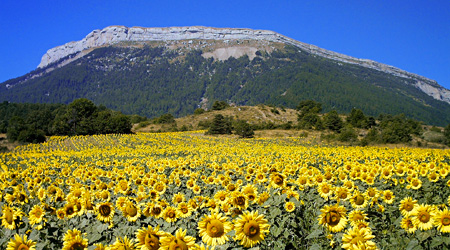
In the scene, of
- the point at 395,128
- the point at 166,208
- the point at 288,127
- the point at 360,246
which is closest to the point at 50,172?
the point at 166,208

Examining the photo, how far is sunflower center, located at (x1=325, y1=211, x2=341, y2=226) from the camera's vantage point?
3.31 metres

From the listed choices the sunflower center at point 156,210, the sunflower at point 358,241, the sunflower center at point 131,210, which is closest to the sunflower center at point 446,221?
the sunflower at point 358,241

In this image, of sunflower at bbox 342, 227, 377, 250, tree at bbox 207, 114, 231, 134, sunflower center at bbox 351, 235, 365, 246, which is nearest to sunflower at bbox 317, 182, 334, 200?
sunflower at bbox 342, 227, 377, 250

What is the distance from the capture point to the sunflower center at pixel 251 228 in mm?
2611

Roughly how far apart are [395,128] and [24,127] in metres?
71.6

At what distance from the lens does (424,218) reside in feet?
11.2

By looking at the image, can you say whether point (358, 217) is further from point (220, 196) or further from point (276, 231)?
point (220, 196)

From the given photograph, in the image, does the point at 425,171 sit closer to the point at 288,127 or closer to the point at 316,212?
the point at 316,212

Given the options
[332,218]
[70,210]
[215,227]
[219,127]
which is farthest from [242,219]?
[219,127]

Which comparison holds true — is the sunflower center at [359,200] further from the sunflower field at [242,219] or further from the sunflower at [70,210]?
the sunflower at [70,210]

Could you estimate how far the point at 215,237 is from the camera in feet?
8.74

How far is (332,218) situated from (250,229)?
1.22 m

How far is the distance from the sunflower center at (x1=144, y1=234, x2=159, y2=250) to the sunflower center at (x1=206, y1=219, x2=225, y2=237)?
473mm

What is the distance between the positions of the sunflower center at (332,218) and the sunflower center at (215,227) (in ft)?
4.49
